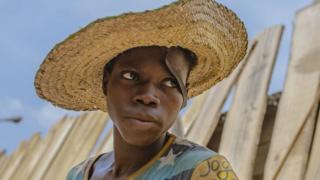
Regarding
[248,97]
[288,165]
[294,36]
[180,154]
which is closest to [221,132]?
[248,97]

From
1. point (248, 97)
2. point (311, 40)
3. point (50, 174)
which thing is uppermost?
point (311, 40)

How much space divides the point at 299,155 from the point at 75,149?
252cm

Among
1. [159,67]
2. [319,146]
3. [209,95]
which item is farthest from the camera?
[209,95]

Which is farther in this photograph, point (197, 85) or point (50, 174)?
point (50, 174)

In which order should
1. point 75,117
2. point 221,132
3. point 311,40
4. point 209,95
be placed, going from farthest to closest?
point 75,117
point 209,95
point 221,132
point 311,40

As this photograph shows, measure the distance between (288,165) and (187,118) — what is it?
124 cm

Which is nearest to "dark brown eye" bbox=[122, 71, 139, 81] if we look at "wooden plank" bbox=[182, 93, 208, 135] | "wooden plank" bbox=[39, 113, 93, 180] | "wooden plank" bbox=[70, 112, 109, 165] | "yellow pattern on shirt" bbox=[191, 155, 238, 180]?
"yellow pattern on shirt" bbox=[191, 155, 238, 180]

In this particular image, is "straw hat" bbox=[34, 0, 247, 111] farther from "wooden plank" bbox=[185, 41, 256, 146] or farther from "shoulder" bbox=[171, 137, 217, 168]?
"wooden plank" bbox=[185, 41, 256, 146]

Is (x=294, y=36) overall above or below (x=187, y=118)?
above

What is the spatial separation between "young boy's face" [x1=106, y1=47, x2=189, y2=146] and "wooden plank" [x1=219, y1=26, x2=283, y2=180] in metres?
1.59

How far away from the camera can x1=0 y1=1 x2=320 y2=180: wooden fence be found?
103 inches

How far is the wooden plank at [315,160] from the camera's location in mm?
2398

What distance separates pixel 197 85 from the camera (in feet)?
5.19

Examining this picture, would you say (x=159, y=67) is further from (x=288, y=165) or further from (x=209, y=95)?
(x=209, y=95)
